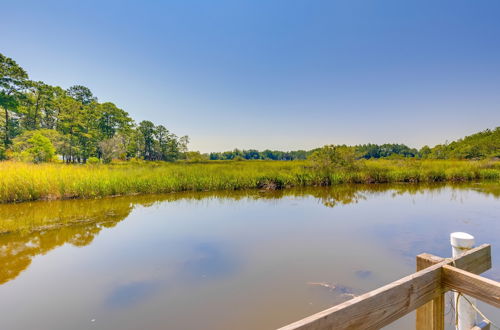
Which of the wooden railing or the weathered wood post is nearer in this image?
the wooden railing

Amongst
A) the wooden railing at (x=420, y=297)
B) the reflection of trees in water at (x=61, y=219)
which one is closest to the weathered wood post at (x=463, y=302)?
the wooden railing at (x=420, y=297)

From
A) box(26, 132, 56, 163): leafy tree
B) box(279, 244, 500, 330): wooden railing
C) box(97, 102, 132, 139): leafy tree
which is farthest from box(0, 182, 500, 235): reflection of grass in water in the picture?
box(97, 102, 132, 139): leafy tree

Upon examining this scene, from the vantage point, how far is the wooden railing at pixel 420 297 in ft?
2.70

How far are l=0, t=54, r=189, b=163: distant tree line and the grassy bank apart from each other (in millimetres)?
8922

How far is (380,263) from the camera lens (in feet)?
12.5

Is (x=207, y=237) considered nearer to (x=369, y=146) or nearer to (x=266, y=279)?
(x=266, y=279)

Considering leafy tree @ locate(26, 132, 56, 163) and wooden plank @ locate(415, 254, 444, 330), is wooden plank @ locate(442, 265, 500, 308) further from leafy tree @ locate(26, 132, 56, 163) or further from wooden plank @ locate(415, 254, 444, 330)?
leafy tree @ locate(26, 132, 56, 163)

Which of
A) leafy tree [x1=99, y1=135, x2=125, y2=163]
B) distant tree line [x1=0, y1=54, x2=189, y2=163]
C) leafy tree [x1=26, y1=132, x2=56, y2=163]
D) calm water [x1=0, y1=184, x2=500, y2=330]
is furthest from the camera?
leafy tree [x1=99, y1=135, x2=125, y2=163]

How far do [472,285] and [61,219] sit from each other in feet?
26.0

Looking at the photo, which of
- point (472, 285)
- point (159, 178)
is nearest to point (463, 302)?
point (472, 285)

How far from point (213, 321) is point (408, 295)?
83.9 inches

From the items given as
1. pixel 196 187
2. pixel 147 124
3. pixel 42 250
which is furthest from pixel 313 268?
pixel 147 124

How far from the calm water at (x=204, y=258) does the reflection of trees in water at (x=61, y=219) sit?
1.3 inches

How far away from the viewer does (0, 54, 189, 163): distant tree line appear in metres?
19.5
